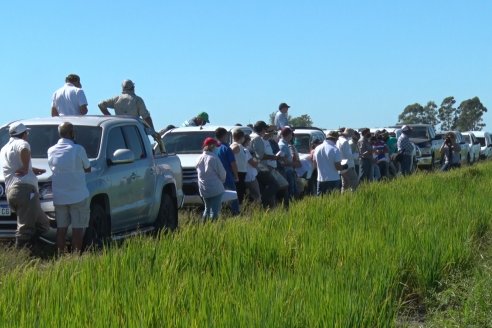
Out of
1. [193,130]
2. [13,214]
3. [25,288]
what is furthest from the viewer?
[193,130]

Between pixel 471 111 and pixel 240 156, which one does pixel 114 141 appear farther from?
pixel 471 111

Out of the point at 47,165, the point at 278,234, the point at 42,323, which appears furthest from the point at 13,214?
the point at 42,323

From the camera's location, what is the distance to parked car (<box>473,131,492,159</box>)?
191 feet

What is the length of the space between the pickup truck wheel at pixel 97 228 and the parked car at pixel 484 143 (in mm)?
46817

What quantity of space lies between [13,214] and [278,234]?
12.9 ft

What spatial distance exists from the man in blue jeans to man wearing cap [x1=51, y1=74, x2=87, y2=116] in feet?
7.37

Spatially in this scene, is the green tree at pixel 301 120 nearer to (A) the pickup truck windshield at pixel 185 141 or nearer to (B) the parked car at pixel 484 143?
(B) the parked car at pixel 484 143

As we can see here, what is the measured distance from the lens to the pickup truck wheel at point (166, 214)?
15188 mm

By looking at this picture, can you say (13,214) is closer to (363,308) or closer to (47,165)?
(47,165)

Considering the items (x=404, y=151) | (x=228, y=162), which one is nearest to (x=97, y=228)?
(x=228, y=162)

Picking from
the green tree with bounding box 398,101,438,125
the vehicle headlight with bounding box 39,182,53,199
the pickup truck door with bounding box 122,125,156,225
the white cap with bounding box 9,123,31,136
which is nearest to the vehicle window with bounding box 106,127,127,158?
the pickup truck door with bounding box 122,125,156,225

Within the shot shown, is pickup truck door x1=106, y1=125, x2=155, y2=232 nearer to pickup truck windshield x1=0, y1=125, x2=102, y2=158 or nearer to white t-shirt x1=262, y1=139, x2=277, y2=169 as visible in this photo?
pickup truck windshield x1=0, y1=125, x2=102, y2=158

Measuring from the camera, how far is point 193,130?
67.4ft

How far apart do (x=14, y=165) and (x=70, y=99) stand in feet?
11.9
